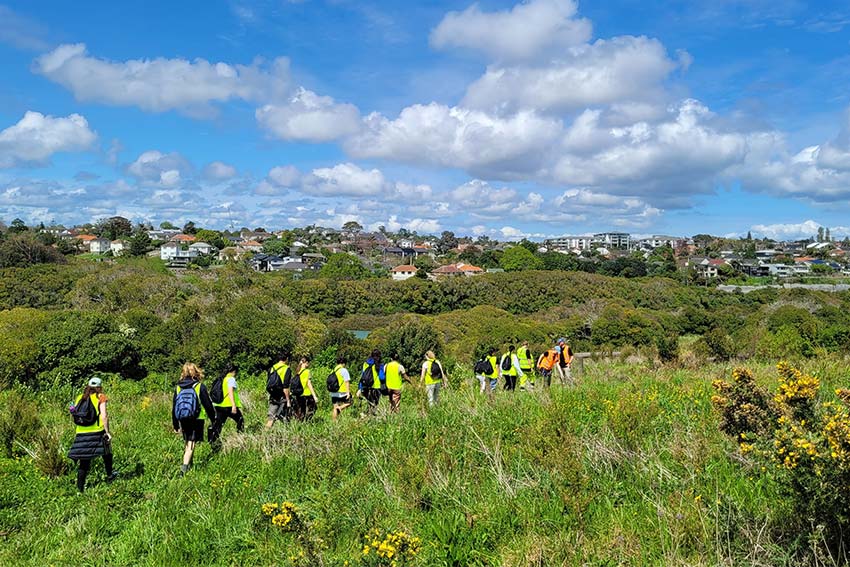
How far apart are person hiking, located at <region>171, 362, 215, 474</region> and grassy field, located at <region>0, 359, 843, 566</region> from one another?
27cm

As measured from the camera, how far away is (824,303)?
4269 centimetres

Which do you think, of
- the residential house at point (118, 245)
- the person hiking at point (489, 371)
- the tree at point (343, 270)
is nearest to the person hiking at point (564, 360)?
the person hiking at point (489, 371)

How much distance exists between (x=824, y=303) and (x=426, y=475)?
1918 inches

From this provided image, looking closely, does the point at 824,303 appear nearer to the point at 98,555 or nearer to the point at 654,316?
the point at 654,316

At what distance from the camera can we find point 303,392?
26.2ft

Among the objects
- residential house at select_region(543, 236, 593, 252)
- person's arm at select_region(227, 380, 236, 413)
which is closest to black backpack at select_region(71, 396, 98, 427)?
person's arm at select_region(227, 380, 236, 413)

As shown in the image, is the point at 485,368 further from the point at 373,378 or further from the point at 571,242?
the point at 571,242

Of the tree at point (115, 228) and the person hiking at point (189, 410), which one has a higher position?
the tree at point (115, 228)

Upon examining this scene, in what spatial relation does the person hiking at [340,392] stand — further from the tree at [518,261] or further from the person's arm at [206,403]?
the tree at [518,261]

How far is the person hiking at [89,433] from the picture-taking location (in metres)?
5.66

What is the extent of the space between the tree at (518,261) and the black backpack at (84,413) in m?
82.4

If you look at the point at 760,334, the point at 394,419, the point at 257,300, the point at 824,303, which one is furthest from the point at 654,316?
the point at 394,419

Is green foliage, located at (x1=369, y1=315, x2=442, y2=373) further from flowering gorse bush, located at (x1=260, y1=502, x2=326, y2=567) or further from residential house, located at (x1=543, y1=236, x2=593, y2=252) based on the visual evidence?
residential house, located at (x1=543, y1=236, x2=593, y2=252)

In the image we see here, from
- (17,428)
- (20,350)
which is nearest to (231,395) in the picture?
(17,428)
